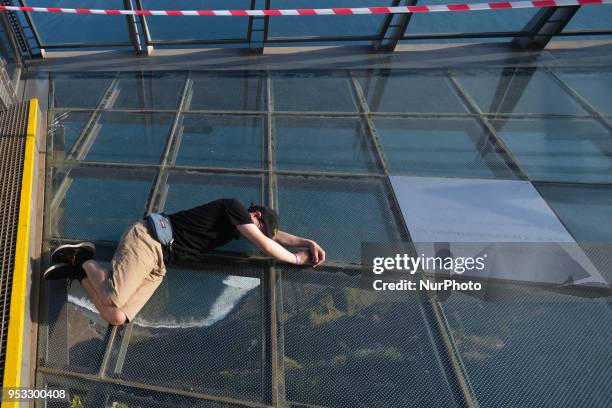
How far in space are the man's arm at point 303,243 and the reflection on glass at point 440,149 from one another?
142cm

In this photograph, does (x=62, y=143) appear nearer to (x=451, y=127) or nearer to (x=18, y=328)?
(x=18, y=328)

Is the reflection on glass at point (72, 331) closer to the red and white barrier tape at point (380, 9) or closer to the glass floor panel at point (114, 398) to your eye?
the glass floor panel at point (114, 398)

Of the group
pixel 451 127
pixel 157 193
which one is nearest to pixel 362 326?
pixel 157 193

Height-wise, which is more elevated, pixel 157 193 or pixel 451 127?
pixel 451 127

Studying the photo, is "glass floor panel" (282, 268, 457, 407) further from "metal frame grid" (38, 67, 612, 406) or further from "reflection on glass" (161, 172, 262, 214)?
"reflection on glass" (161, 172, 262, 214)

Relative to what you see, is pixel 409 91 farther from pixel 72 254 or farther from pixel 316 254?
pixel 72 254

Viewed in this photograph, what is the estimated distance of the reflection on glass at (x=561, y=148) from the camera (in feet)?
11.9

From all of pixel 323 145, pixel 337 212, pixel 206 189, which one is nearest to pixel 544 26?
pixel 323 145

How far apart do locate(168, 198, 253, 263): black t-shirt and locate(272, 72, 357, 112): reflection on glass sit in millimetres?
2342

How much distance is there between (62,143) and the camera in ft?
13.2

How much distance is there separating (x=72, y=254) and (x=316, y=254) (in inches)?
76.6

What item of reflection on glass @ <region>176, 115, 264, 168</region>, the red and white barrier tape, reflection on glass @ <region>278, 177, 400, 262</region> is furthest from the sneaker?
the red and white barrier tape

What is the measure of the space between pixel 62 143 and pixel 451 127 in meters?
4.80

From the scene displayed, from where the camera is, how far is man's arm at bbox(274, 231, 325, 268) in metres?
2.75
